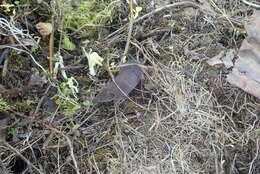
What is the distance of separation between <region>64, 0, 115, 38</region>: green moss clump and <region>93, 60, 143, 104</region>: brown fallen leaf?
0.81 ft

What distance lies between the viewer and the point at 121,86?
198cm

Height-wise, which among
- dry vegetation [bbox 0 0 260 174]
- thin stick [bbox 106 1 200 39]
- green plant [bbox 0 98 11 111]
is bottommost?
dry vegetation [bbox 0 0 260 174]

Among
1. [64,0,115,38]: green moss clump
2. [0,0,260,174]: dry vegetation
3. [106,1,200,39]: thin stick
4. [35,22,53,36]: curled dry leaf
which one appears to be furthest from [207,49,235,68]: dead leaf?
[35,22,53,36]: curled dry leaf

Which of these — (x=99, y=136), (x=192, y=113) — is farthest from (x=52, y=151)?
(x=192, y=113)

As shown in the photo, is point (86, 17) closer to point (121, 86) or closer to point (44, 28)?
point (44, 28)

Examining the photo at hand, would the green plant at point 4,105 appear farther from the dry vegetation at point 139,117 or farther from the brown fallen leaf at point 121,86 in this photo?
the brown fallen leaf at point 121,86

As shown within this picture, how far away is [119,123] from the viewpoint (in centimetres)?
196

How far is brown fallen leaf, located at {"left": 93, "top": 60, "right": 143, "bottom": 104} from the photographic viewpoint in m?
1.97

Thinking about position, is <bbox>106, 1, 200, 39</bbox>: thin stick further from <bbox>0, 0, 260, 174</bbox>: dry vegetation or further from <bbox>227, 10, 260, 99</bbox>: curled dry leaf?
<bbox>227, 10, 260, 99</bbox>: curled dry leaf

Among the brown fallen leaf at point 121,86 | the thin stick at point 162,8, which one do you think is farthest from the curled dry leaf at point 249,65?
the brown fallen leaf at point 121,86

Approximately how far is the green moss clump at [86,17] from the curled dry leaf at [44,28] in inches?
3.1

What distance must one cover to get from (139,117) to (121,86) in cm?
17

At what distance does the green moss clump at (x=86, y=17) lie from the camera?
2.05 m

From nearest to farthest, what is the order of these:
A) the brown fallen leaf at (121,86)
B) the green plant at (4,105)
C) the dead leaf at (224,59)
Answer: the green plant at (4,105) < the brown fallen leaf at (121,86) < the dead leaf at (224,59)
